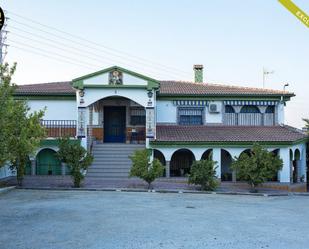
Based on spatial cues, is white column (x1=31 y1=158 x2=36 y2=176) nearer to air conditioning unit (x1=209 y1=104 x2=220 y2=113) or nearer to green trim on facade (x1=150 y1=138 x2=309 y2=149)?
green trim on facade (x1=150 y1=138 x2=309 y2=149)

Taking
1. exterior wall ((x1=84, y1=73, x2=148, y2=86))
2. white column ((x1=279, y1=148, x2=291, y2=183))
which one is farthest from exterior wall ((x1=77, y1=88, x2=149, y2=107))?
white column ((x1=279, y1=148, x2=291, y2=183))

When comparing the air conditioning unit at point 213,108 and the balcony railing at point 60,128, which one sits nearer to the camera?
the balcony railing at point 60,128

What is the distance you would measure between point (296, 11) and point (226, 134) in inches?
660

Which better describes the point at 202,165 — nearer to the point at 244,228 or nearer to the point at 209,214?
the point at 209,214

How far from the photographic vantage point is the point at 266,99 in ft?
80.0

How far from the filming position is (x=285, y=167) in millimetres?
21328

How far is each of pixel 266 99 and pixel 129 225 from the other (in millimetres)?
16452

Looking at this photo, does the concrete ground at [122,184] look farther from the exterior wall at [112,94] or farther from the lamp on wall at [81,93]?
the lamp on wall at [81,93]

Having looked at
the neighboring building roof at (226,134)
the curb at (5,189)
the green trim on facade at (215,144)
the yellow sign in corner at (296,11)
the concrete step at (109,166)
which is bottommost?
the curb at (5,189)

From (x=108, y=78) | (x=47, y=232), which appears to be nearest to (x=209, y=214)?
(x=47, y=232)

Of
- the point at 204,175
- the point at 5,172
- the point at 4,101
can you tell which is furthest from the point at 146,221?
the point at 5,172

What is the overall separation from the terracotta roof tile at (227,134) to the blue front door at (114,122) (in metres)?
2.55

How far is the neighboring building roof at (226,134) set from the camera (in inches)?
842

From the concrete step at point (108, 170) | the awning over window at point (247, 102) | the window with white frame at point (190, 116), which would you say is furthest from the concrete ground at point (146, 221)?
the awning over window at point (247, 102)
